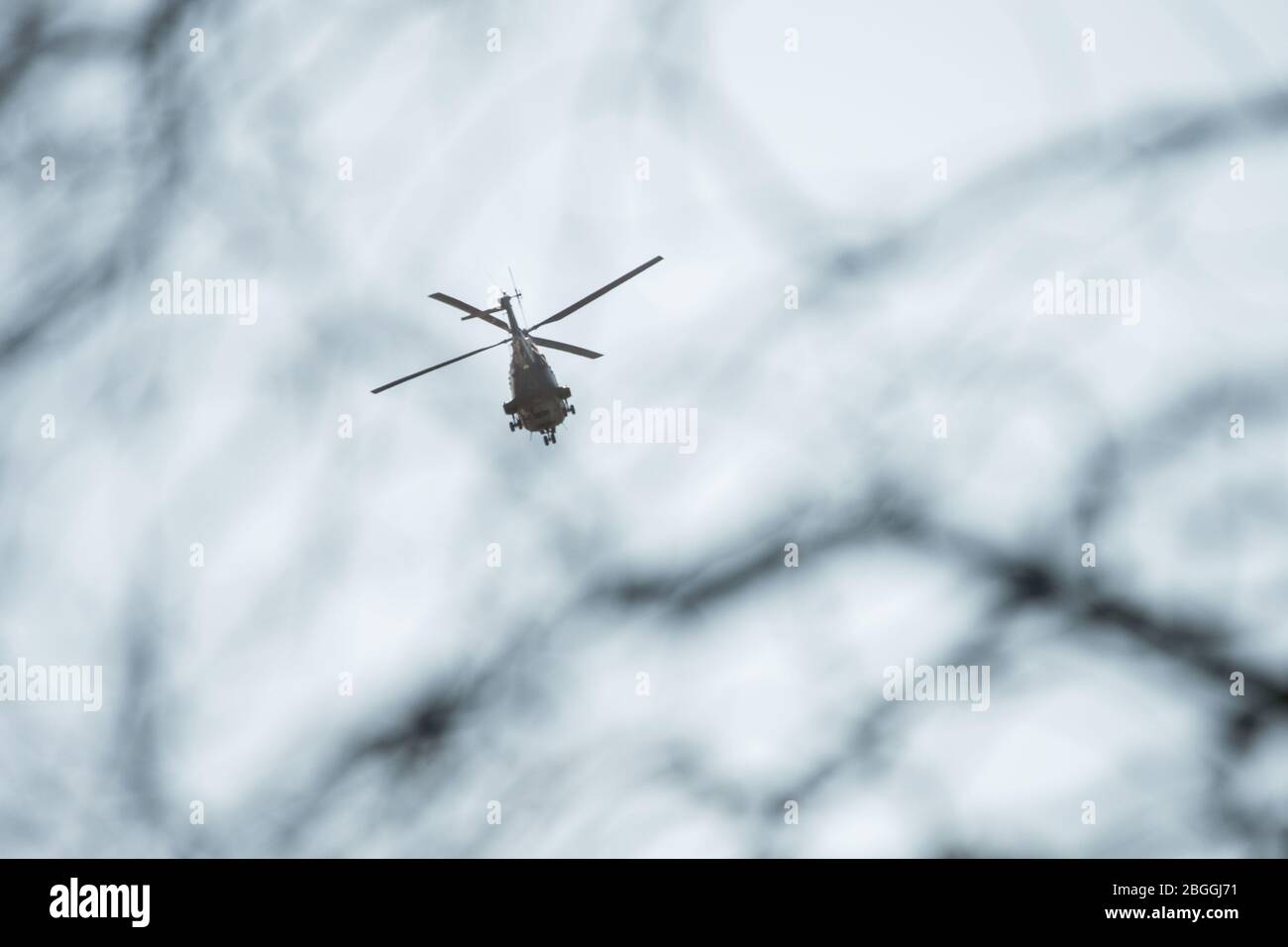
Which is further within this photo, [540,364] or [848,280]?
[540,364]

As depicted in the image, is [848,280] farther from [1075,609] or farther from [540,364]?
[540,364]

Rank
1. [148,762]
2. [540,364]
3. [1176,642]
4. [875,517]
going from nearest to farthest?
[1176,642], [875,517], [148,762], [540,364]

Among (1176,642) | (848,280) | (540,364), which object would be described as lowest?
(1176,642)

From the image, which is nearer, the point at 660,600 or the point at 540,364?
the point at 660,600

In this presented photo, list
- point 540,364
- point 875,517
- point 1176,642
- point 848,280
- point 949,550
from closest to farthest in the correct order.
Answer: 1. point 1176,642
2. point 949,550
3. point 875,517
4. point 848,280
5. point 540,364

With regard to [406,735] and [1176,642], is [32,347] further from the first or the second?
[1176,642]
